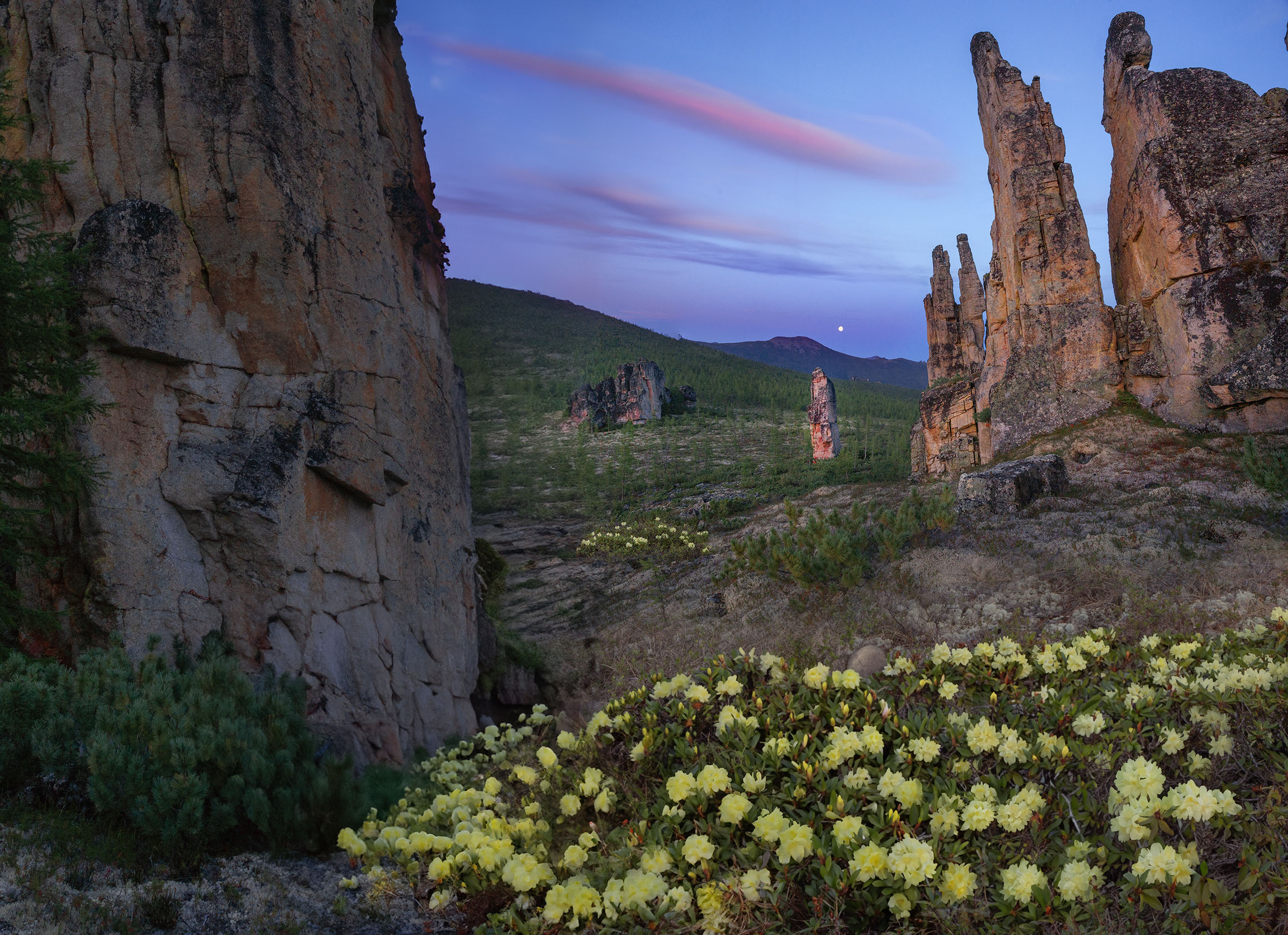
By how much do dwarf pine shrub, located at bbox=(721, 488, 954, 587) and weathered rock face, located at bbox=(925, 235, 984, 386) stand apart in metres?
24.5

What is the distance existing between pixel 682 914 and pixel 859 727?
1344 millimetres

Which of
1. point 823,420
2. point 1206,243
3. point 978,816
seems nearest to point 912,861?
point 978,816

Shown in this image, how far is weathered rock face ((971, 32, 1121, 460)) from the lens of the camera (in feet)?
66.7

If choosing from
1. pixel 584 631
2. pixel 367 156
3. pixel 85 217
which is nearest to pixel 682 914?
pixel 85 217

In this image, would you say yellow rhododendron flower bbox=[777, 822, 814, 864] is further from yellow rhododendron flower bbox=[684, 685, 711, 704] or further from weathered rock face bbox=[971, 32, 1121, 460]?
weathered rock face bbox=[971, 32, 1121, 460]

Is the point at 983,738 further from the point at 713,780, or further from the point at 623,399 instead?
the point at 623,399

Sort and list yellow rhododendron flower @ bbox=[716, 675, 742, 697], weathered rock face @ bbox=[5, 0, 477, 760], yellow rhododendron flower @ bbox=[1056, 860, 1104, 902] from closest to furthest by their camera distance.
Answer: yellow rhododendron flower @ bbox=[1056, 860, 1104, 902], yellow rhododendron flower @ bbox=[716, 675, 742, 697], weathered rock face @ bbox=[5, 0, 477, 760]

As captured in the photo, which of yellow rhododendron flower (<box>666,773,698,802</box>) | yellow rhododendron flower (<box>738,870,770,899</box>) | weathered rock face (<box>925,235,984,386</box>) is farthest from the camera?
weathered rock face (<box>925,235,984,386</box>)

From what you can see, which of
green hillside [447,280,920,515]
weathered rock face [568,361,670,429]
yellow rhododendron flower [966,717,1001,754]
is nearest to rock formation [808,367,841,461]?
green hillside [447,280,920,515]

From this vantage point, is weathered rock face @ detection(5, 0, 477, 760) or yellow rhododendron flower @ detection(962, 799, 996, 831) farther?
weathered rock face @ detection(5, 0, 477, 760)

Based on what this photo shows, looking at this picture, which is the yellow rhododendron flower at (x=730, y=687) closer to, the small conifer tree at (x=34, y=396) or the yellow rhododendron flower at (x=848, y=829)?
the yellow rhododendron flower at (x=848, y=829)

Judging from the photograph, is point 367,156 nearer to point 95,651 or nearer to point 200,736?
point 95,651

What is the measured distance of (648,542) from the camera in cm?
2280

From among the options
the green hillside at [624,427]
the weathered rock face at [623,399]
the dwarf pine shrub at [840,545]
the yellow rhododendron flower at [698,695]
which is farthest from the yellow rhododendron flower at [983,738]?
the weathered rock face at [623,399]
